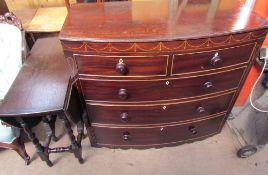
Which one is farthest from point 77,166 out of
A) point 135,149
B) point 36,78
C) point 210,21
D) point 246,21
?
point 246,21

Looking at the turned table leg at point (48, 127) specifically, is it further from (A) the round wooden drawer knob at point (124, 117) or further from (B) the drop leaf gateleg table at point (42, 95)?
(A) the round wooden drawer knob at point (124, 117)

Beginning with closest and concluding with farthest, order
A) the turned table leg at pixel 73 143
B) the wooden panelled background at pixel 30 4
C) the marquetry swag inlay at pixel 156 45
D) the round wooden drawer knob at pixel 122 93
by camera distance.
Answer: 1. the marquetry swag inlay at pixel 156 45
2. the round wooden drawer knob at pixel 122 93
3. the turned table leg at pixel 73 143
4. the wooden panelled background at pixel 30 4

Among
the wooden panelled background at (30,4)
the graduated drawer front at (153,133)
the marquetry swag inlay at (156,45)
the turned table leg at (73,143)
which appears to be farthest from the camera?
the wooden panelled background at (30,4)

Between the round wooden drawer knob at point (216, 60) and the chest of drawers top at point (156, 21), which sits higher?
the chest of drawers top at point (156, 21)

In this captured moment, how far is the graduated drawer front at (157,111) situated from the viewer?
1356mm

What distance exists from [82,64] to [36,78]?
0.39 metres

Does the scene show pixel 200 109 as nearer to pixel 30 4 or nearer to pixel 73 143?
pixel 73 143

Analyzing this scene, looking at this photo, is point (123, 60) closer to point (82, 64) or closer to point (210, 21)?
point (82, 64)

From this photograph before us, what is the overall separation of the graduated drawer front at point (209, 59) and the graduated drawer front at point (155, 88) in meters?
0.07

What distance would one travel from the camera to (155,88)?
123 centimetres

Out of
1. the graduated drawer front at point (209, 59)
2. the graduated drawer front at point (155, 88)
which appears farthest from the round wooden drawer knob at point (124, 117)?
the graduated drawer front at point (209, 59)

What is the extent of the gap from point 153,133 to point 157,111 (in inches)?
10.2

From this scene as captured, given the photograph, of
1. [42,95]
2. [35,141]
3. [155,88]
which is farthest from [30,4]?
[155,88]

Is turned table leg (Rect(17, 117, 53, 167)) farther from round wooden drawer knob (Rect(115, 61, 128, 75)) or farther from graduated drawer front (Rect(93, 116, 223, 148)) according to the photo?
round wooden drawer knob (Rect(115, 61, 128, 75))
